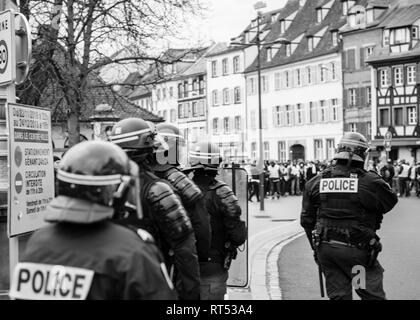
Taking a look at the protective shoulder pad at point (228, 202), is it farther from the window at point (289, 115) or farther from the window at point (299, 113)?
the window at point (289, 115)

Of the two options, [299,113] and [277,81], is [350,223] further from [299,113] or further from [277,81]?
[277,81]

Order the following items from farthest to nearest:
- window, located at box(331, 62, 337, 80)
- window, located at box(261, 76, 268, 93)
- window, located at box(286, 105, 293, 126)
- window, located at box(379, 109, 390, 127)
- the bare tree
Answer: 1. window, located at box(261, 76, 268, 93)
2. window, located at box(286, 105, 293, 126)
3. window, located at box(331, 62, 337, 80)
4. window, located at box(379, 109, 390, 127)
5. the bare tree

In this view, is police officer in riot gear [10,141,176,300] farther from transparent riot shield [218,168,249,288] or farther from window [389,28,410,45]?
window [389,28,410,45]

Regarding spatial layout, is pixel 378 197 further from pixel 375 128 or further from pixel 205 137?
pixel 375 128

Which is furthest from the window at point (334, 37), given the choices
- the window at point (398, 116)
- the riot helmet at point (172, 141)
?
the riot helmet at point (172, 141)

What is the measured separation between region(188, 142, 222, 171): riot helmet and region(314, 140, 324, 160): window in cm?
5404

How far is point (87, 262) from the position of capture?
2602mm

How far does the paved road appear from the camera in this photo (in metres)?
9.05

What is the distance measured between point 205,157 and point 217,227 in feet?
1.90

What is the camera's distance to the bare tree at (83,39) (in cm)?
1470

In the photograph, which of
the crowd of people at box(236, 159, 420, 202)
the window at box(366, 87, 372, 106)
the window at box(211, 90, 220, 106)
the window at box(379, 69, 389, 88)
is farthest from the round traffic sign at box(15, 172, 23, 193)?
the window at box(211, 90, 220, 106)

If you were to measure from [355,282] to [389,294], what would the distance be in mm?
3066

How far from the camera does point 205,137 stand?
6480 mm
